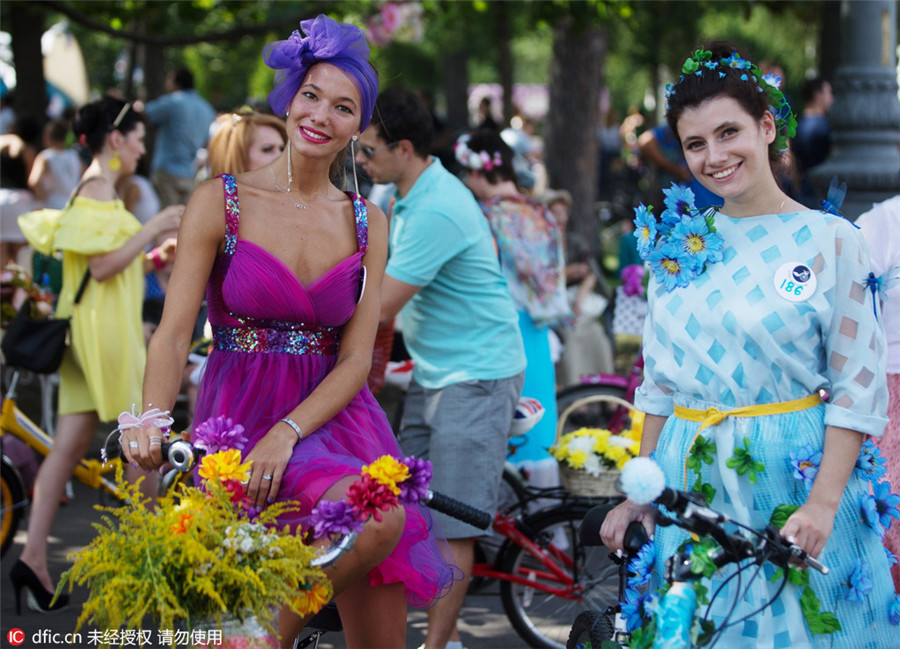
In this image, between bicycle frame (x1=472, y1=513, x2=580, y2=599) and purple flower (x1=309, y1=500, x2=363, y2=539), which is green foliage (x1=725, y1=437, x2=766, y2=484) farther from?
bicycle frame (x1=472, y1=513, x2=580, y2=599)

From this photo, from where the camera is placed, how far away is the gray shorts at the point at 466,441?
4523 mm

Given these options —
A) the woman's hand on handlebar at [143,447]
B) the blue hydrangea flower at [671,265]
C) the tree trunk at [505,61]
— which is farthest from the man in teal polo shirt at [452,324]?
the tree trunk at [505,61]

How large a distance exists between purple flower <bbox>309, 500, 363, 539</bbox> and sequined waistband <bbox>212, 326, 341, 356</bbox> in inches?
26.0

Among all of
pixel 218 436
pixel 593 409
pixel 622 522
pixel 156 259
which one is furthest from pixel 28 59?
pixel 622 522

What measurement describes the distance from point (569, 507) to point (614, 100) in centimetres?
4561

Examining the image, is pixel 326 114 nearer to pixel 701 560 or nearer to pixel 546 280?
pixel 701 560

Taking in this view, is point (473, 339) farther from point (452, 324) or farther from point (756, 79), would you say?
point (756, 79)

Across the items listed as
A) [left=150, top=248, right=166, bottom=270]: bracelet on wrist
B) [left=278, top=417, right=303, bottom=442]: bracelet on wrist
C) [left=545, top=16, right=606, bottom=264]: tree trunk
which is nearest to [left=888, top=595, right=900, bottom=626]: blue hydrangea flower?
[left=278, top=417, right=303, bottom=442]: bracelet on wrist

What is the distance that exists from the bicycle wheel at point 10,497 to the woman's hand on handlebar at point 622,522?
12.4 ft

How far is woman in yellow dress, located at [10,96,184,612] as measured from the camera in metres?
5.36

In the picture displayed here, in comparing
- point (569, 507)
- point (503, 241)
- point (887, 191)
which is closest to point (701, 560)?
point (569, 507)

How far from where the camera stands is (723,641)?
2680mm

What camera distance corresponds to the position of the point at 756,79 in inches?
113

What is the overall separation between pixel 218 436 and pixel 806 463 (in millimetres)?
1402
